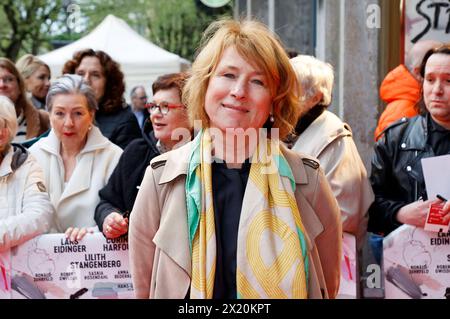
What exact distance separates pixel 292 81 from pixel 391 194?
223 centimetres

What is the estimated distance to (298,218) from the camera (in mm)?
3674

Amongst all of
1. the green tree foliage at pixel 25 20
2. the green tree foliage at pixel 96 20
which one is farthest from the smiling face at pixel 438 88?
the green tree foliage at pixel 25 20

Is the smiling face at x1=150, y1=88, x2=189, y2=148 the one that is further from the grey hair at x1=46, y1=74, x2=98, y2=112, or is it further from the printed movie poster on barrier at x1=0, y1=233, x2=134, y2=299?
the printed movie poster on barrier at x1=0, y1=233, x2=134, y2=299

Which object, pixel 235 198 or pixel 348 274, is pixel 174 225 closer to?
pixel 235 198

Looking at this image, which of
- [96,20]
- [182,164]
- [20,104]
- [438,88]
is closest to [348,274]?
[438,88]

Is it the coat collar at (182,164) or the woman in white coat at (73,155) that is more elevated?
the coat collar at (182,164)

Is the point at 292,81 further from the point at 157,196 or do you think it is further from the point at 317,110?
the point at 317,110

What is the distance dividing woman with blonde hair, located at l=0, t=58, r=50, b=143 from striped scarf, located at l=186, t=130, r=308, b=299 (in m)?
4.35

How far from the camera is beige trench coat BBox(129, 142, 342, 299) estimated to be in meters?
3.59

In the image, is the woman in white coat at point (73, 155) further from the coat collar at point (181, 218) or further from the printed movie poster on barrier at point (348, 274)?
the coat collar at point (181, 218)

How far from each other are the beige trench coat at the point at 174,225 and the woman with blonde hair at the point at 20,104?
14.0 feet

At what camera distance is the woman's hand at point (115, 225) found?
5453 millimetres

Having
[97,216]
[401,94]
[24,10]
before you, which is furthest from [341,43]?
[24,10]

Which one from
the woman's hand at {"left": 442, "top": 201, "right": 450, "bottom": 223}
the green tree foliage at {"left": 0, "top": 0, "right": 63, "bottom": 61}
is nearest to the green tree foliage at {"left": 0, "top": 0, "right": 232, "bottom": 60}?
the green tree foliage at {"left": 0, "top": 0, "right": 63, "bottom": 61}
